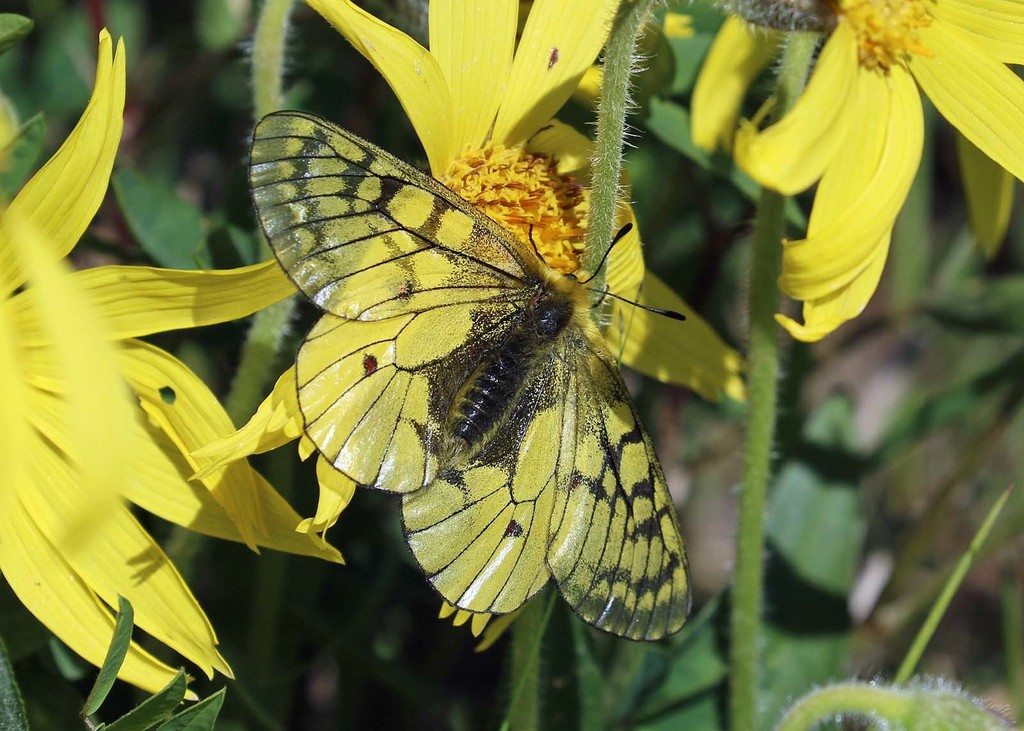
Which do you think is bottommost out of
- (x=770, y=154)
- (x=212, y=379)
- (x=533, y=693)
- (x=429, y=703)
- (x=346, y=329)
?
(x=429, y=703)

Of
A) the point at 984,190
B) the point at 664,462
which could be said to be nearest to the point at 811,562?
the point at 664,462

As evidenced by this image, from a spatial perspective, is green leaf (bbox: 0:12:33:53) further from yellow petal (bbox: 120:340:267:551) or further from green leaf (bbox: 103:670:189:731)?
green leaf (bbox: 103:670:189:731)

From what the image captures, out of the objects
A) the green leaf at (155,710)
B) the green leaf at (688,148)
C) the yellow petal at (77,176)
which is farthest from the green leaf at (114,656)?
the green leaf at (688,148)

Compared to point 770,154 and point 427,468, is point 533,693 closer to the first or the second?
point 427,468

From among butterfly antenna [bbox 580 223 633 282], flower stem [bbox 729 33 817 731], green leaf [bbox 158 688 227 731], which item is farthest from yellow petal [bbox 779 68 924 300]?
green leaf [bbox 158 688 227 731]

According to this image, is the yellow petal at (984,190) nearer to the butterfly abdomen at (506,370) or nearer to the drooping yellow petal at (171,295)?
the butterfly abdomen at (506,370)

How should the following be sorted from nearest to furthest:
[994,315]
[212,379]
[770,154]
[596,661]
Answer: [770,154] < [596,661] < [212,379] < [994,315]

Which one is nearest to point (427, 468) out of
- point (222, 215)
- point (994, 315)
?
point (222, 215)

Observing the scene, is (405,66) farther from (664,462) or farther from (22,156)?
(664,462)
